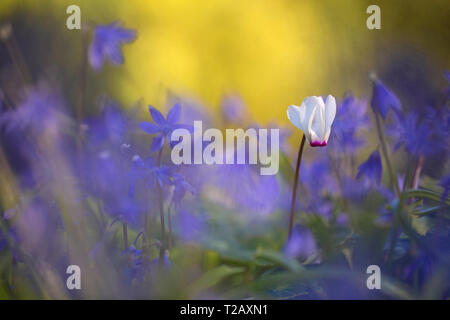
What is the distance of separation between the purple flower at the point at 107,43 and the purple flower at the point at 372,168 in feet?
1.40

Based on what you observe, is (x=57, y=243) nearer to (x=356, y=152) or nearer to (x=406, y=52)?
(x=356, y=152)

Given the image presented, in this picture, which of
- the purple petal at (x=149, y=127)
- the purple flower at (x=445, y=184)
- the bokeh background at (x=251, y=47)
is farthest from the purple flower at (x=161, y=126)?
the purple flower at (x=445, y=184)

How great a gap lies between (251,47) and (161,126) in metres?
0.26

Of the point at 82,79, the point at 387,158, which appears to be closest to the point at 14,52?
the point at 82,79

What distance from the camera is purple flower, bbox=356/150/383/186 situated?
665mm

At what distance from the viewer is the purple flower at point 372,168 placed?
665 millimetres

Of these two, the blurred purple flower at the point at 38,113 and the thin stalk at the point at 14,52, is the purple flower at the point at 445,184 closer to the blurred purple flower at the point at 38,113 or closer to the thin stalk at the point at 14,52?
the blurred purple flower at the point at 38,113

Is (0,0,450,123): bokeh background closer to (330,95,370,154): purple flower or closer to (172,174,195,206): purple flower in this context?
(330,95,370,154): purple flower

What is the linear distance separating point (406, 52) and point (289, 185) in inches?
12.6

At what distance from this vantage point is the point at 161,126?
0.64 metres

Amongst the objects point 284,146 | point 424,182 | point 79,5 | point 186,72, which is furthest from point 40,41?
point 424,182

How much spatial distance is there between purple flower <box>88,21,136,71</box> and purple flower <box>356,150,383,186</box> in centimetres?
43

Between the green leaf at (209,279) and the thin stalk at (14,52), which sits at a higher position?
the thin stalk at (14,52)

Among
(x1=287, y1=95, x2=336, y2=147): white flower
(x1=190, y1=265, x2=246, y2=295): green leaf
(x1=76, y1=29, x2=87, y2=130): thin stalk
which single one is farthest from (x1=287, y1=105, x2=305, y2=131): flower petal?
(x1=76, y1=29, x2=87, y2=130): thin stalk
